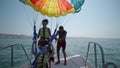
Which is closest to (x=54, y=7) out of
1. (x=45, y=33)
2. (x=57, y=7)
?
(x=57, y=7)

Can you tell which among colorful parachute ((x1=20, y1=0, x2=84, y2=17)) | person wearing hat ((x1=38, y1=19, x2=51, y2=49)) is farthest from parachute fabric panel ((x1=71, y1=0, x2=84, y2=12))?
person wearing hat ((x1=38, y1=19, x2=51, y2=49))

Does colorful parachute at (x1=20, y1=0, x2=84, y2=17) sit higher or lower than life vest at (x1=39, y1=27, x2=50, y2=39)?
higher

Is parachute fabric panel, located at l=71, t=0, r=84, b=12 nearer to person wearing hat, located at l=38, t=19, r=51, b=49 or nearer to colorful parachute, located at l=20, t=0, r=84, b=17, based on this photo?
colorful parachute, located at l=20, t=0, r=84, b=17

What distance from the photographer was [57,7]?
6910 mm

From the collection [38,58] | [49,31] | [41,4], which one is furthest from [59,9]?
[38,58]

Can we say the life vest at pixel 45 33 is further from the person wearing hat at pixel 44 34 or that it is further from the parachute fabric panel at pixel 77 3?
the parachute fabric panel at pixel 77 3

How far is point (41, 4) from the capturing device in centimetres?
673

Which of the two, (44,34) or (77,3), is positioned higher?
(77,3)

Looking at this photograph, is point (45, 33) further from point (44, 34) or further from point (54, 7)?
point (54, 7)

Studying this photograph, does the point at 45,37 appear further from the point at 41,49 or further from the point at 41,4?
the point at 41,4

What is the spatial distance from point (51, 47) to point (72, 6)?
3051 mm

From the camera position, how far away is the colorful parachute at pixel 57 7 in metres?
6.69

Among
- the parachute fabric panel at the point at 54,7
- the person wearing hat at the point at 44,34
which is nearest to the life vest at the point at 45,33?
the person wearing hat at the point at 44,34

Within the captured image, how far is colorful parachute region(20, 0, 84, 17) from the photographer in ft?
21.9
